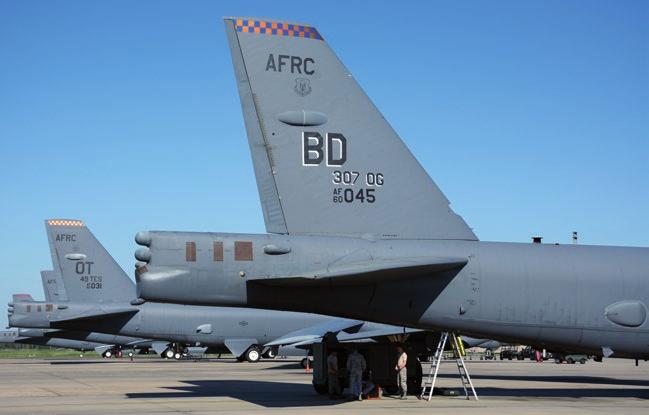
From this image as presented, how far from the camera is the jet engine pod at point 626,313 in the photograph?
19500 millimetres

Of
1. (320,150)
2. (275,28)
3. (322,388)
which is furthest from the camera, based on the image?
(322,388)

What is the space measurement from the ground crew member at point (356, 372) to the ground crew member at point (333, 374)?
1.31 feet

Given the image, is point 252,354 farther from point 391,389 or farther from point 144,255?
point 144,255

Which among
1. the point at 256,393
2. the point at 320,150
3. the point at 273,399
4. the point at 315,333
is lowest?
the point at 273,399

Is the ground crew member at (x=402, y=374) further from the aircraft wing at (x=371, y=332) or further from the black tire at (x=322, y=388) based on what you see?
the aircraft wing at (x=371, y=332)

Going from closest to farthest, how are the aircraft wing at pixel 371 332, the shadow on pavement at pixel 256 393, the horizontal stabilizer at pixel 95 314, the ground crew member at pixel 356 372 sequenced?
the shadow on pavement at pixel 256 393
the ground crew member at pixel 356 372
the aircraft wing at pixel 371 332
the horizontal stabilizer at pixel 95 314

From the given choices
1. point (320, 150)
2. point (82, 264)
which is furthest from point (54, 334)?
point (320, 150)

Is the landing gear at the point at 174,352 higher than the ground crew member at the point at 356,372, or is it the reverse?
the landing gear at the point at 174,352

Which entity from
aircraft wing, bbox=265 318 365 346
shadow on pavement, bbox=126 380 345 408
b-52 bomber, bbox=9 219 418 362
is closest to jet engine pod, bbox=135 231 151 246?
shadow on pavement, bbox=126 380 345 408

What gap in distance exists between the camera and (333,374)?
21.2 m

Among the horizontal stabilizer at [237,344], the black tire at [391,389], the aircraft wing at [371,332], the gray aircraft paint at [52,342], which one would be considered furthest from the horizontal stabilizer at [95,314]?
the black tire at [391,389]

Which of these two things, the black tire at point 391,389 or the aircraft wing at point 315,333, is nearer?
the black tire at point 391,389

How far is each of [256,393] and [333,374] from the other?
9.32 ft

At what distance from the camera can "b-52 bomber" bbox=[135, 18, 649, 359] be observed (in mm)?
→ 17297
